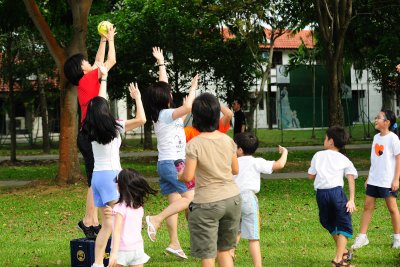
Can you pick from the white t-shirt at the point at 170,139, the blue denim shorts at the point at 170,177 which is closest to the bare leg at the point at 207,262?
the blue denim shorts at the point at 170,177

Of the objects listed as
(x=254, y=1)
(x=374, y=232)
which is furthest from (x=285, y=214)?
(x=254, y=1)

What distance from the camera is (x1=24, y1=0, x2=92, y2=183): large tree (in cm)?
1697

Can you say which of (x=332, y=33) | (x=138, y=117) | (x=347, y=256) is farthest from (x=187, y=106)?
(x=332, y=33)

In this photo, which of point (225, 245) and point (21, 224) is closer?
point (225, 245)

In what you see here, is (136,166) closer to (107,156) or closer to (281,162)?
(107,156)

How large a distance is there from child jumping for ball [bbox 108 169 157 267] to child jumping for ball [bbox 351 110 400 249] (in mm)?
3503

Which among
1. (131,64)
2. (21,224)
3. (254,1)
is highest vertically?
(254,1)

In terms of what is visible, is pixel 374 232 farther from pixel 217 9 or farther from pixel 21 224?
pixel 217 9

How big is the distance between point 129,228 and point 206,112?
119 cm

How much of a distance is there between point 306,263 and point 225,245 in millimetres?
2045

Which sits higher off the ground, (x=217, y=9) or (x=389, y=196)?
(x=217, y=9)

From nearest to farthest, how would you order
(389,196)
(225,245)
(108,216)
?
(225,245), (108,216), (389,196)

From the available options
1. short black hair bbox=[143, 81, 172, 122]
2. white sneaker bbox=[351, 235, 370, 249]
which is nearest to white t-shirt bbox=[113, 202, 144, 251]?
short black hair bbox=[143, 81, 172, 122]

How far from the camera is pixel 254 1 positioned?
2489cm
